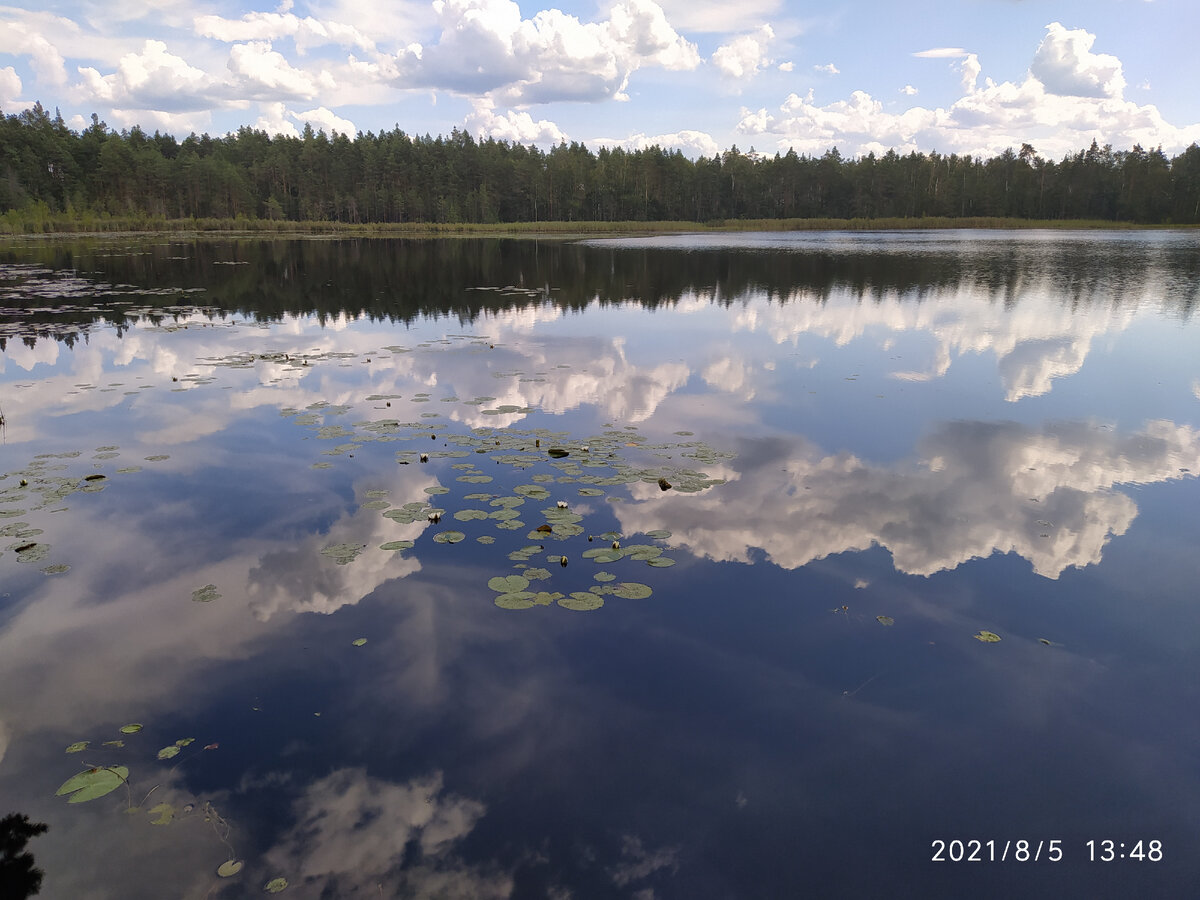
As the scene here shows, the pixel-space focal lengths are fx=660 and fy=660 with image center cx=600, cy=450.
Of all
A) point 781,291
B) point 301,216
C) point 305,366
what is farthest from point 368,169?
point 305,366

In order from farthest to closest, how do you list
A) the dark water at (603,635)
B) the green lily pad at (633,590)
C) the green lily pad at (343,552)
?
1. the green lily pad at (343,552)
2. the green lily pad at (633,590)
3. the dark water at (603,635)

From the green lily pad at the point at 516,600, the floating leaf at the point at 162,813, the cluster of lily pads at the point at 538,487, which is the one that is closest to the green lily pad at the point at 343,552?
the cluster of lily pads at the point at 538,487

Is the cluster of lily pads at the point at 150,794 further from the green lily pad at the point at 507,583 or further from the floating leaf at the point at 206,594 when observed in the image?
the green lily pad at the point at 507,583

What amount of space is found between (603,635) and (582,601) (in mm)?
584

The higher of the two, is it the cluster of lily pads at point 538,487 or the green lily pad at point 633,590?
the cluster of lily pads at point 538,487

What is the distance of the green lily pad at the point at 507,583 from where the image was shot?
724 cm

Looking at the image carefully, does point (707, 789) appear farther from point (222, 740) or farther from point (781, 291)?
point (781, 291)

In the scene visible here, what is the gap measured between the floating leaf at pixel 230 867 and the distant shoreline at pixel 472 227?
9572 cm

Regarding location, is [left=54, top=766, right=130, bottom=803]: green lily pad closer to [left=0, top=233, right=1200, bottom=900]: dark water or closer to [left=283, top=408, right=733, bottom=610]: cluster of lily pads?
[left=0, top=233, right=1200, bottom=900]: dark water

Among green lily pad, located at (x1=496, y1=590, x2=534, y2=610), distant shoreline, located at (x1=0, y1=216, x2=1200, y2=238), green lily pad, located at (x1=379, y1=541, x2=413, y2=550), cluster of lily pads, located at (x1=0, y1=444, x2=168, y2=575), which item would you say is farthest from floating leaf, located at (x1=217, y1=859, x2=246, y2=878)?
distant shoreline, located at (x1=0, y1=216, x2=1200, y2=238)

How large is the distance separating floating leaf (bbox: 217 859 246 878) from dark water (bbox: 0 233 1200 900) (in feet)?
0.13

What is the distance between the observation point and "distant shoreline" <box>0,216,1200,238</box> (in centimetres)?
9212

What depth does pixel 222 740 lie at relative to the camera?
5184 millimetres

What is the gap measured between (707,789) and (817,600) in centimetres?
292
